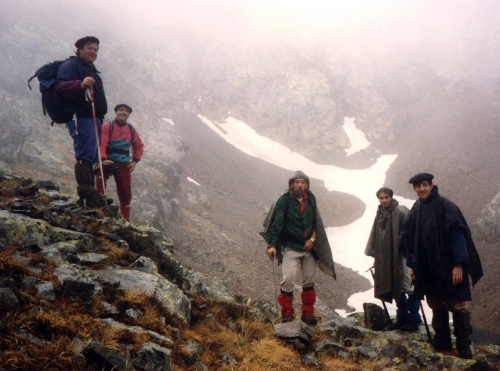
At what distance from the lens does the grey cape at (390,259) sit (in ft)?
23.5

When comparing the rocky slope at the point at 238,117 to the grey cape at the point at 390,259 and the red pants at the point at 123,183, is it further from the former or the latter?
the grey cape at the point at 390,259

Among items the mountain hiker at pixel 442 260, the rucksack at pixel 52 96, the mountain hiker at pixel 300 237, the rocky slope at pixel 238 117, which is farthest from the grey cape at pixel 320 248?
the rocky slope at pixel 238 117

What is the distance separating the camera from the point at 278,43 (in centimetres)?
7481

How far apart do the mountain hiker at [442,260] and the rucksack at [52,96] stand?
6.26m

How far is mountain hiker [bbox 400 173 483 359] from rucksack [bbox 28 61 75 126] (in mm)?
6258

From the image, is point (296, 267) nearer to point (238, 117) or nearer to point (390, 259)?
point (390, 259)

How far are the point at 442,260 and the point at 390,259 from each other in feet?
6.07

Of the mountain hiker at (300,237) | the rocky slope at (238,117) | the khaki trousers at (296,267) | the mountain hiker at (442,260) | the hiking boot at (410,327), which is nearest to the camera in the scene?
the mountain hiker at (442,260)

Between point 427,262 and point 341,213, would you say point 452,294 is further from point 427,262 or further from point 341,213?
point 341,213

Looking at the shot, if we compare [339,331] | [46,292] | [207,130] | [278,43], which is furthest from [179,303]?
[278,43]

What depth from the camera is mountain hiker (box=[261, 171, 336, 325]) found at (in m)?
6.50

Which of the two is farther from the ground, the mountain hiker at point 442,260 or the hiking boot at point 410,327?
the mountain hiker at point 442,260

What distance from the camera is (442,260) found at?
5.52 metres

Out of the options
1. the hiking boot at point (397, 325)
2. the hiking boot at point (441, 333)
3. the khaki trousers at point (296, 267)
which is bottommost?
the hiking boot at point (397, 325)
